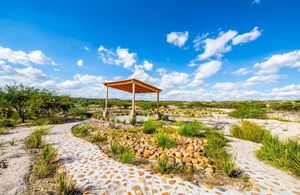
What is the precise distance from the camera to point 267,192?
99.7 inches

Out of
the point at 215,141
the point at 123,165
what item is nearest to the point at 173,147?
the point at 215,141

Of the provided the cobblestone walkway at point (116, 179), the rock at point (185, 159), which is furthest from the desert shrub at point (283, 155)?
the rock at point (185, 159)

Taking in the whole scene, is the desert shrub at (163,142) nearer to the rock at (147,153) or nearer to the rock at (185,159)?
the rock at (147,153)

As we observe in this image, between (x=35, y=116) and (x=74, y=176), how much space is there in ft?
33.3

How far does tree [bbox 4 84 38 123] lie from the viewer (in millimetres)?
9336

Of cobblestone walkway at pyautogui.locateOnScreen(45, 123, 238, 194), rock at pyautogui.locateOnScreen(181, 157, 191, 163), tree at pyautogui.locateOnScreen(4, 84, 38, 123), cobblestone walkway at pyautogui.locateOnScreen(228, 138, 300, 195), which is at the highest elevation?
tree at pyautogui.locateOnScreen(4, 84, 38, 123)

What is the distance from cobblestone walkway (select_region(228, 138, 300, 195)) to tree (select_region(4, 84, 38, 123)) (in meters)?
11.3

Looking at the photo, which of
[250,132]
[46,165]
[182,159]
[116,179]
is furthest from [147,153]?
[250,132]

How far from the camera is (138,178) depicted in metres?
2.88

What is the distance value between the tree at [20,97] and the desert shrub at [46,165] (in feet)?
24.8

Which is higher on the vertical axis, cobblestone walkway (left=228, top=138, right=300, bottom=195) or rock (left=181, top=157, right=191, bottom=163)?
rock (left=181, top=157, right=191, bottom=163)

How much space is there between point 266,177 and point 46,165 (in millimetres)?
4506

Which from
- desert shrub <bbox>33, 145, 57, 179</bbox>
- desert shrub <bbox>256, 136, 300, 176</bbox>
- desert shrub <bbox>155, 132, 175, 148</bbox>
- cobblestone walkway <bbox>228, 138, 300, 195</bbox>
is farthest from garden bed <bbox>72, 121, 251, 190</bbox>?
desert shrub <bbox>33, 145, 57, 179</bbox>

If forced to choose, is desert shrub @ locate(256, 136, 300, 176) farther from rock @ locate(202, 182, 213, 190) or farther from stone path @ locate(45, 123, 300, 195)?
rock @ locate(202, 182, 213, 190)
